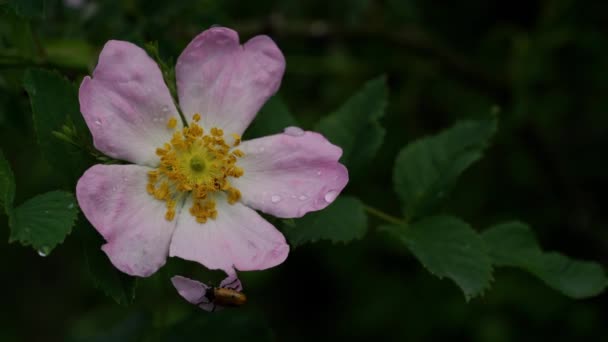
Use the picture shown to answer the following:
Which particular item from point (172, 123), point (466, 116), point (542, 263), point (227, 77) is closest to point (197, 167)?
point (172, 123)

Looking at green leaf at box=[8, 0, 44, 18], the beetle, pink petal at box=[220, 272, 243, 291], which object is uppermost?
green leaf at box=[8, 0, 44, 18]

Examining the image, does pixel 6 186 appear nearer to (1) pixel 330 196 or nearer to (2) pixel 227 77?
(2) pixel 227 77

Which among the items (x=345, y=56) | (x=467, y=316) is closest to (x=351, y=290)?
(x=467, y=316)

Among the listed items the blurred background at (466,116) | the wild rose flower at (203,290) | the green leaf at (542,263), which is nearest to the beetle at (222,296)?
the wild rose flower at (203,290)

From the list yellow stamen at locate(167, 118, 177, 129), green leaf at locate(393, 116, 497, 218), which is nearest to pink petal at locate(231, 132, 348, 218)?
yellow stamen at locate(167, 118, 177, 129)

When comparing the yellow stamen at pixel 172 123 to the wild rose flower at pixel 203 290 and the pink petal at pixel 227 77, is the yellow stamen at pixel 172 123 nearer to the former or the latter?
the pink petal at pixel 227 77

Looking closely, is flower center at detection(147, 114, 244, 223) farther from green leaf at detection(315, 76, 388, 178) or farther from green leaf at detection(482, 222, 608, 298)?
green leaf at detection(482, 222, 608, 298)
